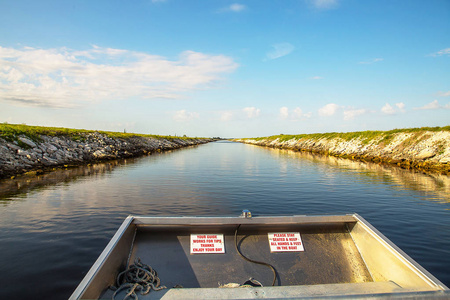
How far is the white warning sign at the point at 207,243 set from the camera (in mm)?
5457

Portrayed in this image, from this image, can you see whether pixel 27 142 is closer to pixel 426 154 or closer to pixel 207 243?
pixel 207 243

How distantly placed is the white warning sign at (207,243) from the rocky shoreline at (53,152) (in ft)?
65.2

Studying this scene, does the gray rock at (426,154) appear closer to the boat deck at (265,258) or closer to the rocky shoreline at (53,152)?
the boat deck at (265,258)

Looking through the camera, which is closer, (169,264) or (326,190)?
(169,264)

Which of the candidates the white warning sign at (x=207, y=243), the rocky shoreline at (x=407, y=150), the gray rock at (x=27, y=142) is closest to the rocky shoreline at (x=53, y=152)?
the gray rock at (x=27, y=142)

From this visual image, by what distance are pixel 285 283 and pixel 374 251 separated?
193 centimetres

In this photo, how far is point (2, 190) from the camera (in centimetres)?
1460

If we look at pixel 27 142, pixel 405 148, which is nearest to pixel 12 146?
pixel 27 142

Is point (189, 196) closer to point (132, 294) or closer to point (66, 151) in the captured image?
point (132, 294)

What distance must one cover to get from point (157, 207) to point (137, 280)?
7.64 m

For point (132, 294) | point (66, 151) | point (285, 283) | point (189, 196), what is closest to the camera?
point (132, 294)

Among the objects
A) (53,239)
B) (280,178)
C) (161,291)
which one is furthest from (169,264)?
(280,178)

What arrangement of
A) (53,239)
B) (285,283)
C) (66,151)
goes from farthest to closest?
1. (66,151)
2. (53,239)
3. (285,283)

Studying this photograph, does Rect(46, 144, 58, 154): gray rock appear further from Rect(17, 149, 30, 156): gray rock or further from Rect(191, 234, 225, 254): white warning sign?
Rect(191, 234, 225, 254): white warning sign
